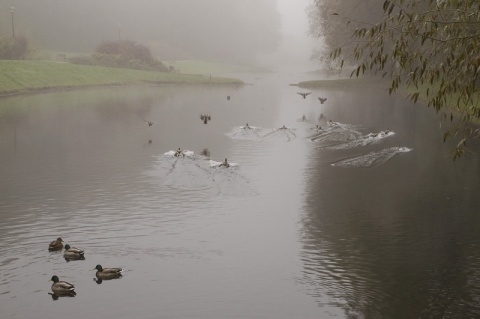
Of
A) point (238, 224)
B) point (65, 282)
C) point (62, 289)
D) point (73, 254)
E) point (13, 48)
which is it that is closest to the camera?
point (62, 289)

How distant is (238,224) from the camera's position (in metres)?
25.4

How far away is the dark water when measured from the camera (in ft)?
61.2

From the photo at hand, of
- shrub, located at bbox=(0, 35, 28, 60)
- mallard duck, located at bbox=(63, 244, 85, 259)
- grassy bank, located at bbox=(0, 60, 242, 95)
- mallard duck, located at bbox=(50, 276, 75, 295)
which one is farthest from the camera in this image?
shrub, located at bbox=(0, 35, 28, 60)

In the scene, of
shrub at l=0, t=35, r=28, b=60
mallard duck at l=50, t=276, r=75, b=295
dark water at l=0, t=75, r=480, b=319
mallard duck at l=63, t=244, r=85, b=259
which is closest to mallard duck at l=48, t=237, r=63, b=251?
dark water at l=0, t=75, r=480, b=319

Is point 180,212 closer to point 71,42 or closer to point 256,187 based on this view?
point 256,187

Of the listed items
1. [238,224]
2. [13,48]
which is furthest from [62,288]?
[13,48]

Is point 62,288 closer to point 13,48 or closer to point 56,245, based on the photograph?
point 56,245

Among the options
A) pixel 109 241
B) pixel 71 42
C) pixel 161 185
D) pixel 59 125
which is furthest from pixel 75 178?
pixel 71 42

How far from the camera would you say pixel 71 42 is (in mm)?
166500

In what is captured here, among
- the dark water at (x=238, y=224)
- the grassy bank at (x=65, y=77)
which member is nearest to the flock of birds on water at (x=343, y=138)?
the dark water at (x=238, y=224)

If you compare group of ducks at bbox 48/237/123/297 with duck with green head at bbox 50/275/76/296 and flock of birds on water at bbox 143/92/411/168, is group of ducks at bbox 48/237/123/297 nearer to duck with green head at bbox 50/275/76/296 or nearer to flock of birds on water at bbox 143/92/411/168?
duck with green head at bbox 50/275/76/296

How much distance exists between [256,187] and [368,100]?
49832 millimetres

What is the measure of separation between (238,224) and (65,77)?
68234 millimetres

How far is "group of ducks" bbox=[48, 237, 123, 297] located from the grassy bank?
53439mm
